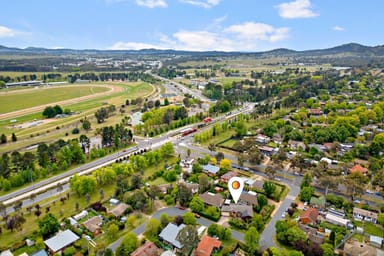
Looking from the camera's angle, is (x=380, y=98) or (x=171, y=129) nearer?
(x=171, y=129)

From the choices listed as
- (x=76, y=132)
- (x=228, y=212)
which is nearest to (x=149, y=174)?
(x=228, y=212)

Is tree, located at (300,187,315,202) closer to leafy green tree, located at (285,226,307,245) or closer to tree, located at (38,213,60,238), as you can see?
leafy green tree, located at (285,226,307,245)

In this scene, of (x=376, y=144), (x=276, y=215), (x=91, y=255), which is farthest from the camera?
(x=376, y=144)

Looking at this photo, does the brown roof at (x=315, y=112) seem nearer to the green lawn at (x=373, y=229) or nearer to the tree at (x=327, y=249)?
the green lawn at (x=373, y=229)

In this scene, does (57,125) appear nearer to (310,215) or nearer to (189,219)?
(189,219)

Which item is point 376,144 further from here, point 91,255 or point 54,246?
point 54,246

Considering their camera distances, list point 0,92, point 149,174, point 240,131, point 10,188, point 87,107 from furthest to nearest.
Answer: point 0,92 → point 87,107 → point 240,131 → point 149,174 → point 10,188

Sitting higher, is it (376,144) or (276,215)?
(376,144)
